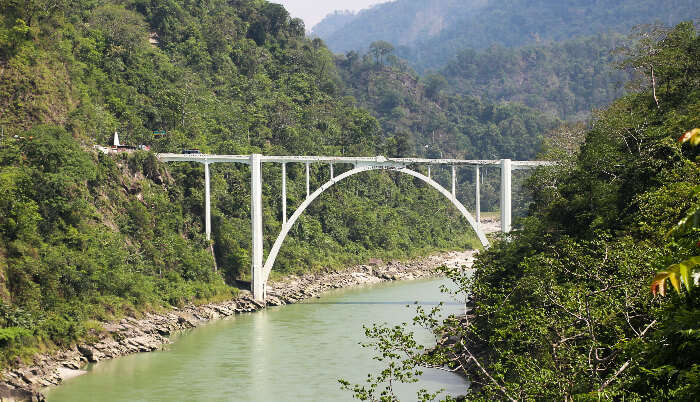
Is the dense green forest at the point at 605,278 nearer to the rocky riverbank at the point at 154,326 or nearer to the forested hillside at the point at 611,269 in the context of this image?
the forested hillside at the point at 611,269

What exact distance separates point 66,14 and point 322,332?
1785cm

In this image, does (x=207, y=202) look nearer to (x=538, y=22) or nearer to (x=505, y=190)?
(x=505, y=190)

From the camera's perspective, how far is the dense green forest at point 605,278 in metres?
7.48

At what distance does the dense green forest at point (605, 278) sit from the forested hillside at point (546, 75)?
62.0 meters

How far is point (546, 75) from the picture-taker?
93.4 metres

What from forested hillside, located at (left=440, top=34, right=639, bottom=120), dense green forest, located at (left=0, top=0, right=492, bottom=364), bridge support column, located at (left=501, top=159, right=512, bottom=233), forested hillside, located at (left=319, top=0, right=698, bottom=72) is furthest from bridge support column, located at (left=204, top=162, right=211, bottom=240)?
forested hillside, located at (left=319, top=0, right=698, bottom=72)

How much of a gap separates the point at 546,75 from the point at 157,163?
69647 millimetres

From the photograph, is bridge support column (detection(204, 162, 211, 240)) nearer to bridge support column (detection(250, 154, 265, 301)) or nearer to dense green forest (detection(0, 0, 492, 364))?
dense green forest (detection(0, 0, 492, 364))

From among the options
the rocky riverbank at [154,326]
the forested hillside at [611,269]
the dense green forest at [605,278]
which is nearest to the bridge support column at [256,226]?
the rocky riverbank at [154,326]

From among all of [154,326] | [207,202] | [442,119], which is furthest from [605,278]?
[442,119]

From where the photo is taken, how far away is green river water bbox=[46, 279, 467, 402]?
60.0 ft

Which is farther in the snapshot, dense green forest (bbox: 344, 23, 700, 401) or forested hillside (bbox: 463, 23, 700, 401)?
forested hillside (bbox: 463, 23, 700, 401)

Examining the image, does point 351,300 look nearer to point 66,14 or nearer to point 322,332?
point 322,332

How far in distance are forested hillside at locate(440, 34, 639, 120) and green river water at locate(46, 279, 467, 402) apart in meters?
62.6
